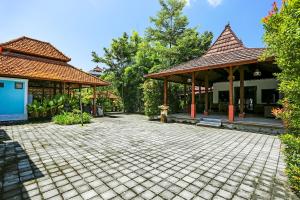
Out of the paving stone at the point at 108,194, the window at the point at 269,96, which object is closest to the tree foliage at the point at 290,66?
the paving stone at the point at 108,194

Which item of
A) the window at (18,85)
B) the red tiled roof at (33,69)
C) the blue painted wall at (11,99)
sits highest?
the red tiled roof at (33,69)

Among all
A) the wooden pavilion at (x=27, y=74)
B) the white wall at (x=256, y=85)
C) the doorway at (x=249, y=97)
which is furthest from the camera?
the doorway at (x=249, y=97)

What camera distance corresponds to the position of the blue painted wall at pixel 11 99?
1062cm

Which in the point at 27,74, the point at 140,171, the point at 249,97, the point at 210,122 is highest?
the point at 27,74

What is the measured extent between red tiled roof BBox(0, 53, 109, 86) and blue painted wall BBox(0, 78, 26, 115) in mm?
757

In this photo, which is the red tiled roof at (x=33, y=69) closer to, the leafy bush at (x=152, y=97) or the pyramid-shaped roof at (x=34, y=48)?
the pyramid-shaped roof at (x=34, y=48)

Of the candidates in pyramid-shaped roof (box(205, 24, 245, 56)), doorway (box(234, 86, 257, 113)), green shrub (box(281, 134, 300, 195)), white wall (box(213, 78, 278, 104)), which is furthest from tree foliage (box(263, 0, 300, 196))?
doorway (box(234, 86, 257, 113))

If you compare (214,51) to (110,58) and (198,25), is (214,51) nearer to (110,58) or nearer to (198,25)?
(198,25)

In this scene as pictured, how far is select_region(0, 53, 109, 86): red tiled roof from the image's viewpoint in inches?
431

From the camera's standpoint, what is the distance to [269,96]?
13.4 meters

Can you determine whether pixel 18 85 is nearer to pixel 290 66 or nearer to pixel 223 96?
pixel 290 66

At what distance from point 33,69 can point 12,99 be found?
8.54 feet

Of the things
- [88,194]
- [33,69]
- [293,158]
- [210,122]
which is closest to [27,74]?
[33,69]

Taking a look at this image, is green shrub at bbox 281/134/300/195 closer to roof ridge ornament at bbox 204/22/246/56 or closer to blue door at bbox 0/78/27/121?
roof ridge ornament at bbox 204/22/246/56
